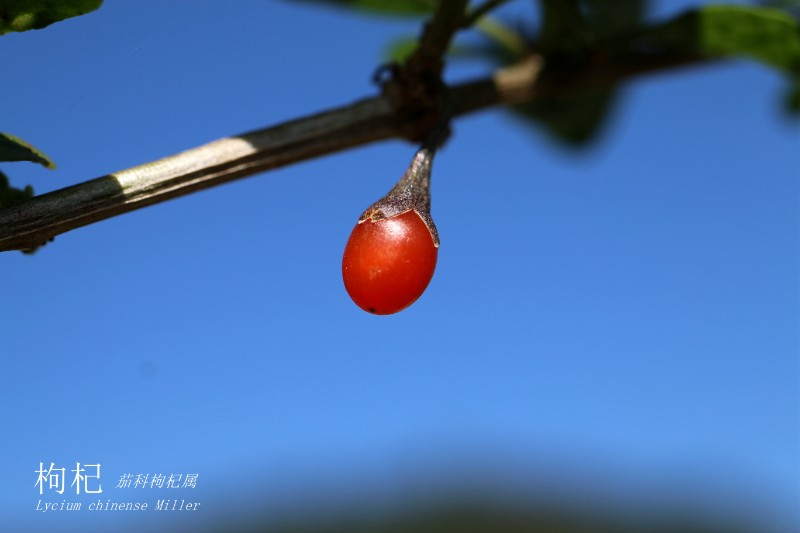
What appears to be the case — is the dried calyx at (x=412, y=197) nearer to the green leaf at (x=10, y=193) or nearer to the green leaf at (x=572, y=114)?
the green leaf at (x=10, y=193)

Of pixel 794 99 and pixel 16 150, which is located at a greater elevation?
pixel 794 99

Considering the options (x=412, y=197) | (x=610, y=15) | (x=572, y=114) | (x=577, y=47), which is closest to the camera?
(x=412, y=197)

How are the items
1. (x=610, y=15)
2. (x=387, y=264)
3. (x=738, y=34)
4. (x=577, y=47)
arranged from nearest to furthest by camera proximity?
(x=387, y=264) → (x=738, y=34) → (x=577, y=47) → (x=610, y=15)

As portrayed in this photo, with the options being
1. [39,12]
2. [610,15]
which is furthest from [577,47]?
[39,12]

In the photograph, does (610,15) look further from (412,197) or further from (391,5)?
(412,197)

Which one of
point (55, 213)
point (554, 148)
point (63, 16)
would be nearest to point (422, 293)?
point (55, 213)
